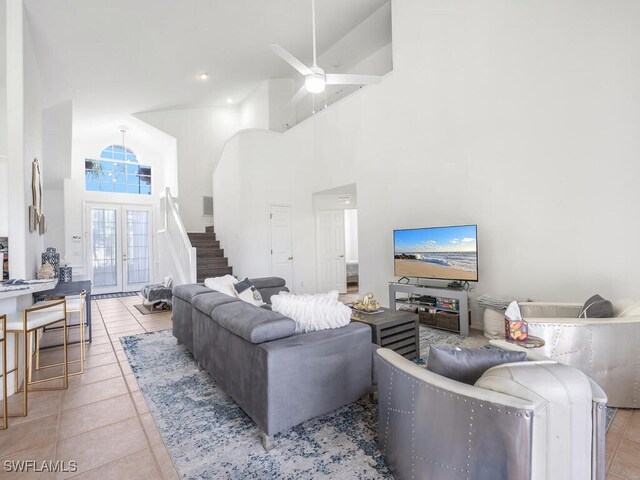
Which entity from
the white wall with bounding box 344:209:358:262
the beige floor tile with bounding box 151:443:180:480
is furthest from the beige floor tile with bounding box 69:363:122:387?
the white wall with bounding box 344:209:358:262

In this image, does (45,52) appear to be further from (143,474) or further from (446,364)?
(446,364)

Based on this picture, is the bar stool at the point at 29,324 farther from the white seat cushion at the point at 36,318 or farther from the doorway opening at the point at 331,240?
the doorway opening at the point at 331,240

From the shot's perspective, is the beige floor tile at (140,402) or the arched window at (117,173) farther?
the arched window at (117,173)

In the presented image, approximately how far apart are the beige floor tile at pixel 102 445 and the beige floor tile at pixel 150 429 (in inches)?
1.2

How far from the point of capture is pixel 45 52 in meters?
4.45

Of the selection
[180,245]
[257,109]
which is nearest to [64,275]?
[180,245]

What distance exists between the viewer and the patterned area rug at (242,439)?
1.67 metres

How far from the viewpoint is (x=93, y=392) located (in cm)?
262

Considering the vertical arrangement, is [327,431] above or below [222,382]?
below

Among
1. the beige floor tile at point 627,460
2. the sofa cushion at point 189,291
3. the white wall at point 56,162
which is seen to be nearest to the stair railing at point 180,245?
the sofa cushion at point 189,291

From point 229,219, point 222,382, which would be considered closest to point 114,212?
point 229,219

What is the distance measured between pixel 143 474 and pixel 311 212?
610 cm

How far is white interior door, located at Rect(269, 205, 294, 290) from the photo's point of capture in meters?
7.03

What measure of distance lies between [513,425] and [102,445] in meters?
2.26
